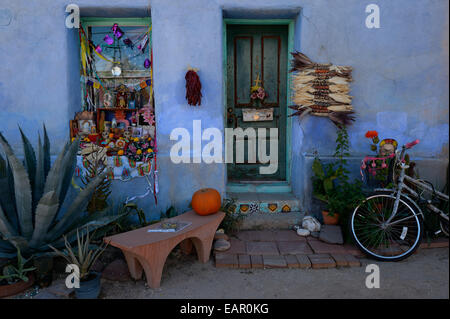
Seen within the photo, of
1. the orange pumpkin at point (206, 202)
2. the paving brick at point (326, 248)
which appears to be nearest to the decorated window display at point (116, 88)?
the orange pumpkin at point (206, 202)

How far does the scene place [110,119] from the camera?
461cm

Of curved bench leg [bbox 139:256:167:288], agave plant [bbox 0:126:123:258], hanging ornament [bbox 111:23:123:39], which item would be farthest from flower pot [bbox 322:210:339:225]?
hanging ornament [bbox 111:23:123:39]

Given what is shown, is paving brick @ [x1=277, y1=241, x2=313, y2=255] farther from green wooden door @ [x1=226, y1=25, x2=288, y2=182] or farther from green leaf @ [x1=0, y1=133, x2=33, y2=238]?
green leaf @ [x1=0, y1=133, x2=33, y2=238]

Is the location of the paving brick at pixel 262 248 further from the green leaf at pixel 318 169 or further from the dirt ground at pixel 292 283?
the green leaf at pixel 318 169

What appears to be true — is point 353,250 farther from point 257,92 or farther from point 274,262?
point 257,92

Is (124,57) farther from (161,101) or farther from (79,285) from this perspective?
(79,285)

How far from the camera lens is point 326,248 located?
3684 mm

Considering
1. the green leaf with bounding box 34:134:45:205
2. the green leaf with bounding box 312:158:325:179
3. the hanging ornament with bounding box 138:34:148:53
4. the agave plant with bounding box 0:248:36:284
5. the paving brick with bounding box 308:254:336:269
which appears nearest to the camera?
the agave plant with bounding box 0:248:36:284

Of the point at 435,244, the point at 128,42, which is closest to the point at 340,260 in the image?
the point at 435,244

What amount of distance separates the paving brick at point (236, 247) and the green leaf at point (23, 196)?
1961 mm

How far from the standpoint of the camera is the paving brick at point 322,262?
3.35m

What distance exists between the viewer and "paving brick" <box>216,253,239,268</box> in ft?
11.1

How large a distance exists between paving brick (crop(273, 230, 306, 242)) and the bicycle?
2.09 feet

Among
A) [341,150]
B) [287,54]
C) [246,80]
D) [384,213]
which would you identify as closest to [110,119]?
[246,80]
